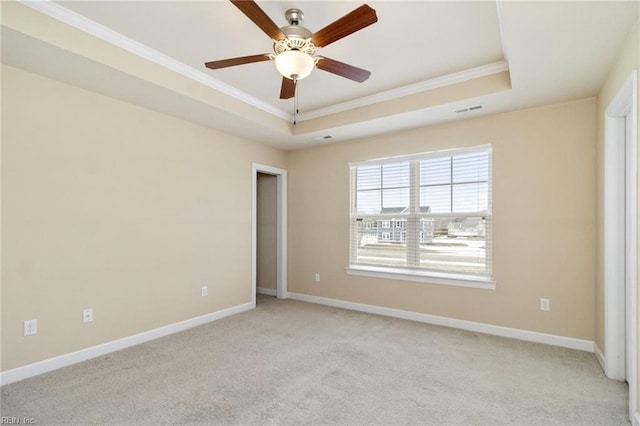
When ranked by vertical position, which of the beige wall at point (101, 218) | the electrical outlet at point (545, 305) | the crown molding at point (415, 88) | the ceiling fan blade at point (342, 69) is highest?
the crown molding at point (415, 88)

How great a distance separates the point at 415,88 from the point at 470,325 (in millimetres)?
2807

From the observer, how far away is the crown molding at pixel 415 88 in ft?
9.98

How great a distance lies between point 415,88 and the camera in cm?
347

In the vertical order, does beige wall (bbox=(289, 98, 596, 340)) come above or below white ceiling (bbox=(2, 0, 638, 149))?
below

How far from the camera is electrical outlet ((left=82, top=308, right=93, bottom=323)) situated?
298 cm

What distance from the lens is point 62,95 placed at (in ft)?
9.33

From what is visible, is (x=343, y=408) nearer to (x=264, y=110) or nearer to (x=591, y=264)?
(x=591, y=264)

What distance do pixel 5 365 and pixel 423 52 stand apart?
428 centimetres

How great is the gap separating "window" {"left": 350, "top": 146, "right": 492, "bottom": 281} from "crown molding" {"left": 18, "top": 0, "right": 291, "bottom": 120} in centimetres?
219

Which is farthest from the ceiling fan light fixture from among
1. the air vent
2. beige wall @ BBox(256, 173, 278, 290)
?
beige wall @ BBox(256, 173, 278, 290)

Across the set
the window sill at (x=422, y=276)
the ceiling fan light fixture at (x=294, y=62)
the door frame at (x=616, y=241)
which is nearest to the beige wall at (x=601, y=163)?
the door frame at (x=616, y=241)

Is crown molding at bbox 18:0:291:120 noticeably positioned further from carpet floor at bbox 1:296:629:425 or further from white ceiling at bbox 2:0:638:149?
carpet floor at bbox 1:296:629:425

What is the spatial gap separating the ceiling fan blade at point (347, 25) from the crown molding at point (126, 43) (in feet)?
5.28

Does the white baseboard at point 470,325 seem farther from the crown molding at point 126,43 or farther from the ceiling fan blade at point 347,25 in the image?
the ceiling fan blade at point 347,25
